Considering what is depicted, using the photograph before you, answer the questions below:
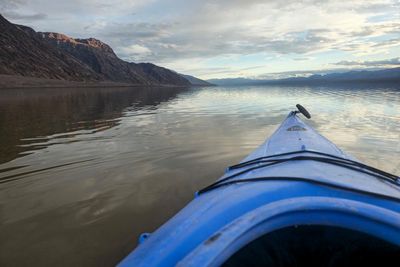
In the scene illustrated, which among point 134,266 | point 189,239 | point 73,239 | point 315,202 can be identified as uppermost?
point 315,202

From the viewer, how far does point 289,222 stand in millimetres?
2277

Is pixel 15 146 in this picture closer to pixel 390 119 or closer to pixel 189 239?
pixel 189 239

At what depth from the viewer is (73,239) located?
4.33m

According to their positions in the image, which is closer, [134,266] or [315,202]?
[134,266]

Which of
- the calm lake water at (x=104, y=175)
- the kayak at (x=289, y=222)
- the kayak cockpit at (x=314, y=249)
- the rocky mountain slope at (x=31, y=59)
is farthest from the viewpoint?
the rocky mountain slope at (x=31, y=59)

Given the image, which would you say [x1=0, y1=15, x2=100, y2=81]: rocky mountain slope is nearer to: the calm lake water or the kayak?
the calm lake water

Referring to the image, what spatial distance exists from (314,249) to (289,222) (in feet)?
2.96

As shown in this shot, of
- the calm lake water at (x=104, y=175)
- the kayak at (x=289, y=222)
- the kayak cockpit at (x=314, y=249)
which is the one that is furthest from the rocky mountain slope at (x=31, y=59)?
the kayak cockpit at (x=314, y=249)

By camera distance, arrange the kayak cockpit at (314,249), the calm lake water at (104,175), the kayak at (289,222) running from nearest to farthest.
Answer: the kayak at (289,222) < the kayak cockpit at (314,249) < the calm lake water at (104,175)

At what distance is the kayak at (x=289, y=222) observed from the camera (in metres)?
2.14

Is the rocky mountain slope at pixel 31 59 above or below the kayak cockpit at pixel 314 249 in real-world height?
above

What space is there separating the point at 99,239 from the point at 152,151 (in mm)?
5101

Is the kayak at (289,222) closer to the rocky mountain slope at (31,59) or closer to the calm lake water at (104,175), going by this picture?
the calm lake water at (104,175)

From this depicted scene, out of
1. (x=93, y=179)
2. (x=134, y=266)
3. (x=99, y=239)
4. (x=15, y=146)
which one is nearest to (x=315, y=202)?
(x=134, y=266)
